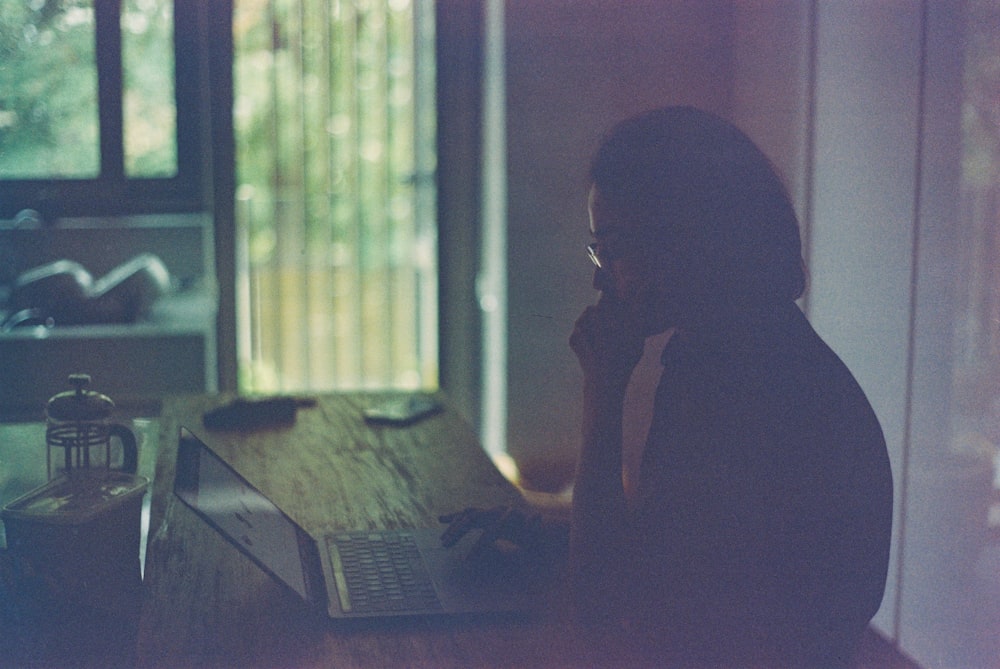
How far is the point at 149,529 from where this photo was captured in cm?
109

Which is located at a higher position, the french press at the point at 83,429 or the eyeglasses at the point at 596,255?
the eyeglasses at the point at 596,255

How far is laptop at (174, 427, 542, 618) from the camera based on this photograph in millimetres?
843

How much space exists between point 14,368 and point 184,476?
2017mm

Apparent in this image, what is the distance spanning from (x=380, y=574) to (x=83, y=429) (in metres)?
0.36

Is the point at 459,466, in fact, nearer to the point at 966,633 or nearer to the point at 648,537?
the point at 648,537

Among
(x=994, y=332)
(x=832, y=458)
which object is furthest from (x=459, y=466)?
(x=994, y=332)

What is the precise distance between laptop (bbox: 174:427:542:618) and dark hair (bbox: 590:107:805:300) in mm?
367

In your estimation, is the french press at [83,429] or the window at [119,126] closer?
the french press at [83,429]

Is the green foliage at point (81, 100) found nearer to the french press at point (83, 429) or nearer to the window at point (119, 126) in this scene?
the window at point (119, 126)

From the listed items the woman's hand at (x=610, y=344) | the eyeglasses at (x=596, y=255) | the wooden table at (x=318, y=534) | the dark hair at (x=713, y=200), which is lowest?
the wooden table at (x=318, y=534)

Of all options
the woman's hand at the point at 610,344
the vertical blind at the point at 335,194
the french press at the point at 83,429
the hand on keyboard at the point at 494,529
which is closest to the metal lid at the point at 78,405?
the french press at the point at 83,429

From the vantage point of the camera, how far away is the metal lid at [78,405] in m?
1.05

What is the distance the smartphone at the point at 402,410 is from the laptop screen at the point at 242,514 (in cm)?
63

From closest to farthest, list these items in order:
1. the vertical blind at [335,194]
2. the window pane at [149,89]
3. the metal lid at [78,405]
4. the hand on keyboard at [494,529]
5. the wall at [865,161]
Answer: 1. the hand on keyboard at [494,529]
2. the metal lid at [78,405]
3. the wall at [865,161]
4. the window pane at [149,89]
5. the vertical blind at [335,194]
